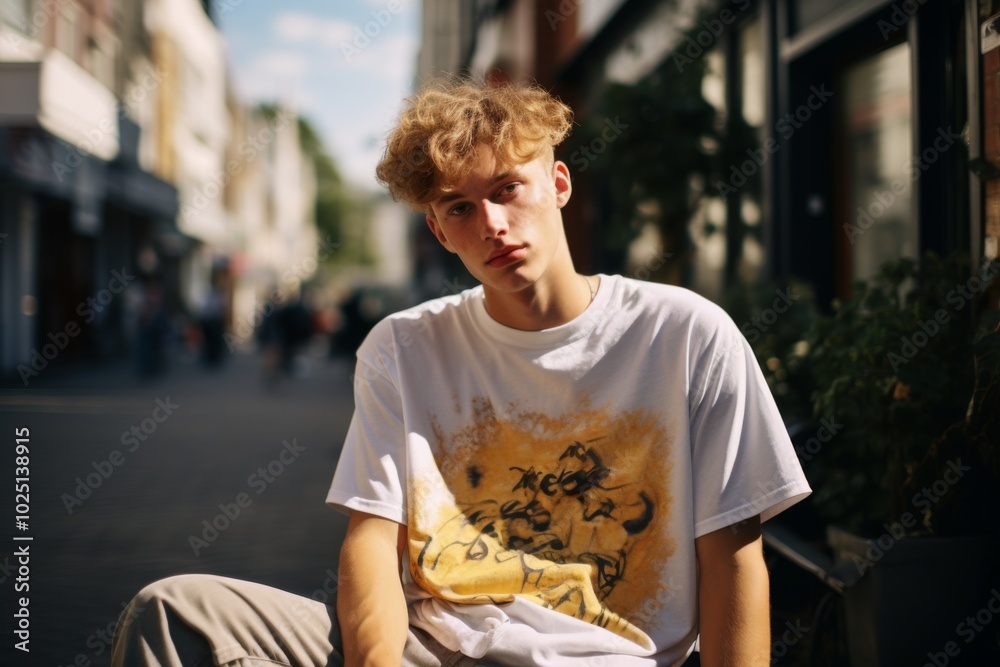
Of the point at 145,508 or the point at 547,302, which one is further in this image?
the point at 145,508

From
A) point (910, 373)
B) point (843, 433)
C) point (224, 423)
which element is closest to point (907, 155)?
point (843, 433)

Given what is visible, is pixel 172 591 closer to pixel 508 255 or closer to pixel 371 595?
pixel 371 595

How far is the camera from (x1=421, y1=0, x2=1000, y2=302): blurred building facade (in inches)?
180

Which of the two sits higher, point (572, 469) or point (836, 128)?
point (836, 128)
